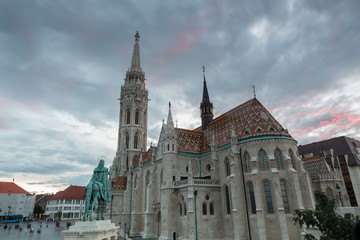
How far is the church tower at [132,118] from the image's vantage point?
184 feet

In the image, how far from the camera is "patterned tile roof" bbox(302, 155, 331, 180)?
39.4m

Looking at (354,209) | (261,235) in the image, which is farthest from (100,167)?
(261,235)

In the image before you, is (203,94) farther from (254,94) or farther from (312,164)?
(312,164)

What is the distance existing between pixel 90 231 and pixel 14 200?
308ft

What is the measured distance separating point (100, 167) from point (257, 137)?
68.6 feet

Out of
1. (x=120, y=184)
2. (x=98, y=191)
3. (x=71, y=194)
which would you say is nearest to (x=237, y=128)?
(x=98, y=191)

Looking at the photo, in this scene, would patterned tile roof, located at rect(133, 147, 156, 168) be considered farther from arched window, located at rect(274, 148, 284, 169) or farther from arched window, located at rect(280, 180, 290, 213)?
arched window, located at rect(280, 180, 290, 213)

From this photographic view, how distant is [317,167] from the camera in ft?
133

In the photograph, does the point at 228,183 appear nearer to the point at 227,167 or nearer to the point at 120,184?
the point at 227,167

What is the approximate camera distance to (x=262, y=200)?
2747 cm

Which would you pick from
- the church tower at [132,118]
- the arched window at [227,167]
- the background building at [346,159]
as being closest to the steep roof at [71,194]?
the church tower at [132,118]

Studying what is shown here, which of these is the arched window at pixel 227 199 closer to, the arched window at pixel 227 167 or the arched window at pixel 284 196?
the arched window at pixel 227 167

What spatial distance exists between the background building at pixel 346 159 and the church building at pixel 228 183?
64.5ft

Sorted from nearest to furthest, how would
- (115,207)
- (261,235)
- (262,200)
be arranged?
(261,235) < (262,200) < (115,207)
